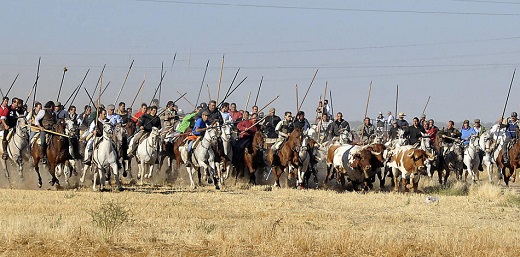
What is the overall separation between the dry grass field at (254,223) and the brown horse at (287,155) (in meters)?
1.05

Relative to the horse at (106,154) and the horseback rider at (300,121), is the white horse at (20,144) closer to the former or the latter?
the horse at (106,154)

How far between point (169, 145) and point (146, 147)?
1848mm

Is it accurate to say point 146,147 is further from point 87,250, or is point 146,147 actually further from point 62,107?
point 87,250

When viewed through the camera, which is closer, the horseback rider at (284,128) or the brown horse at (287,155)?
the brown horse at (287,155)

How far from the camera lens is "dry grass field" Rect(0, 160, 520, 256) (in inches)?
569

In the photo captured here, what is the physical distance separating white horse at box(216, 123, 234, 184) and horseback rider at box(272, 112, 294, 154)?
1.35m

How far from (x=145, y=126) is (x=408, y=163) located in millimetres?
8713

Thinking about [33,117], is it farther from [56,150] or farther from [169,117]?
[169,117]

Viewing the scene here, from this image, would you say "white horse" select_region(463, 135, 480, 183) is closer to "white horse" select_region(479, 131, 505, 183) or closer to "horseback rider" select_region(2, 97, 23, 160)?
"white horse" select_region(479, 131, 505, 183)

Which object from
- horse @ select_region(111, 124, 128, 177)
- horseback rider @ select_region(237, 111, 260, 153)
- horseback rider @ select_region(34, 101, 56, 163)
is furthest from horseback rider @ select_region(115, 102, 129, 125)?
horseback rider @ select_region(34, 101, 56, 163)

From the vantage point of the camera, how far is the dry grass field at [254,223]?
1445 cm

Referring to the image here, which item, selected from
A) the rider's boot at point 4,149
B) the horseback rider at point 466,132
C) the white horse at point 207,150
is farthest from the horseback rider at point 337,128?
the rider's boot at point 4,149

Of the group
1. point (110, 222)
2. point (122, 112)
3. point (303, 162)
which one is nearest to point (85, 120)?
point (122, 112)

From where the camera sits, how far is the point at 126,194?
24.0 m
